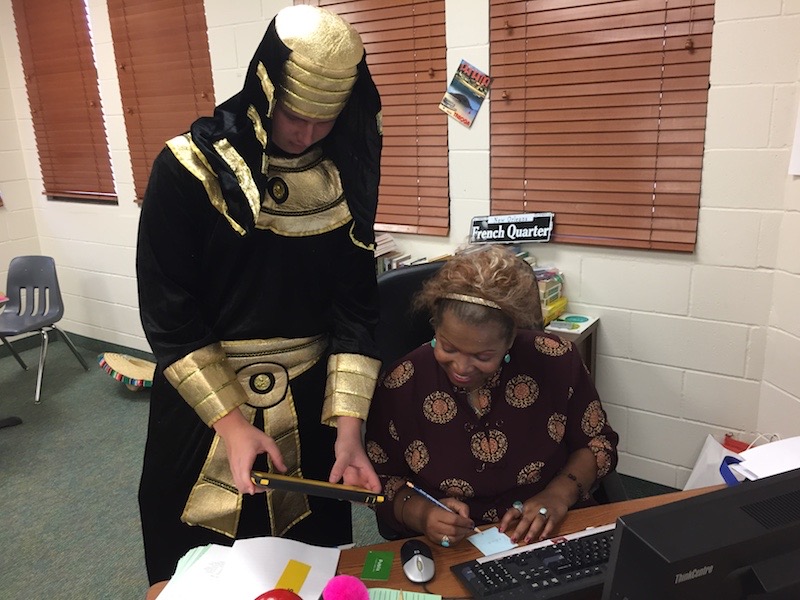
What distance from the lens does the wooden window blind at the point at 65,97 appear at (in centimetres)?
386

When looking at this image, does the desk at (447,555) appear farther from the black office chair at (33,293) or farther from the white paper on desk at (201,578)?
the black office chair at (33,293)

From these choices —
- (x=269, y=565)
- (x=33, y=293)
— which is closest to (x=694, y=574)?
(x=269, y=565)

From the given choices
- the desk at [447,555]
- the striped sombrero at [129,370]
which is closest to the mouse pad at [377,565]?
the desk at [447,555]

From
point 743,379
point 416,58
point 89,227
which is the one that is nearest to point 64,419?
point 89,227

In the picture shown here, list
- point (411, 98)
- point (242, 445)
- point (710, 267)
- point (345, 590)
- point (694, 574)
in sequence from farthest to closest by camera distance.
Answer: point (411, 98)
point (710, 267)
point (242, 445)
point (345, 590)
point (694, 574)

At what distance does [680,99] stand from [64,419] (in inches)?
129

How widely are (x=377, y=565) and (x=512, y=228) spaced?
171 cm

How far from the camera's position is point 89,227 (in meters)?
4.19

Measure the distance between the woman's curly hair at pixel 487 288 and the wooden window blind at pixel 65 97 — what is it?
324 cm

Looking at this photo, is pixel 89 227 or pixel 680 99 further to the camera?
pixel 89 227

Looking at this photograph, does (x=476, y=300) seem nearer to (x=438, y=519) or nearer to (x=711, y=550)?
(x=438, y=519)

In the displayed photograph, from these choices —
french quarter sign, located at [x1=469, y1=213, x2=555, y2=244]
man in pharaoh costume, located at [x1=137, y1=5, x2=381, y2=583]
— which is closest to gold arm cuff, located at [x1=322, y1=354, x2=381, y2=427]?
man in pharaoh costume, located at [x1=137, y1=5, x2=381, y2=583]

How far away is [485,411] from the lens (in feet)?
4.60

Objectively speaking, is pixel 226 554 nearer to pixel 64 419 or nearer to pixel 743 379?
pixel 743 379
